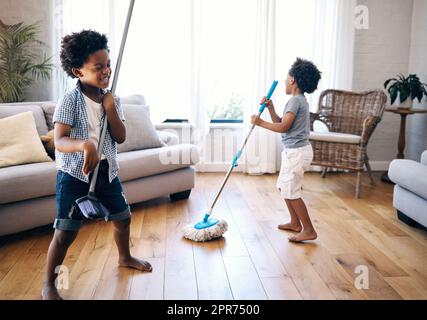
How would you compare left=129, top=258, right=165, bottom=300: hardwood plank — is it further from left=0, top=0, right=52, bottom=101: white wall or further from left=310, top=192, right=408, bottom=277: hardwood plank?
left=0, top=0, right=52, bottom=101: white wall

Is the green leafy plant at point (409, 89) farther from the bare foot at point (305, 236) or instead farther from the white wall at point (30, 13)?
the white wall at point (30, 13)

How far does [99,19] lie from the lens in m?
4.50

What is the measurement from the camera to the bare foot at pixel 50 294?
2.14 meters

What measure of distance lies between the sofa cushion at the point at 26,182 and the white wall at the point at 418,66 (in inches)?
141

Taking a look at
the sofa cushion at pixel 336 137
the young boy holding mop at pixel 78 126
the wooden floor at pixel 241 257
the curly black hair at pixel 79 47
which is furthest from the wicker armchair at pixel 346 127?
the curly black hair at pixel 79 47

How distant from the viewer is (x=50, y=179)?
9.59 feet

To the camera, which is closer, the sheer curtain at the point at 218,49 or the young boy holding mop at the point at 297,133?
the young boy holding mop at the point at 297,133

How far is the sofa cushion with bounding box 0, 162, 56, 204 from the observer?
272 centimetres

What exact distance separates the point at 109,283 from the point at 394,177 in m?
2.09

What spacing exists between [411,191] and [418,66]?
2.19 m

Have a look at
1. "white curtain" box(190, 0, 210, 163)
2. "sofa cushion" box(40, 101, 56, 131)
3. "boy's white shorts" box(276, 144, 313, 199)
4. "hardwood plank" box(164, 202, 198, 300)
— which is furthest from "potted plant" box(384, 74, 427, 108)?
"sofa cushion" box(40, 101, 56, 131)

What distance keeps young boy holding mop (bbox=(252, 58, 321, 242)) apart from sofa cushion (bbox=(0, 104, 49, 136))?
5.30 ft

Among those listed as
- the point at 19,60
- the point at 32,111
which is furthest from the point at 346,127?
the point at 19,60
